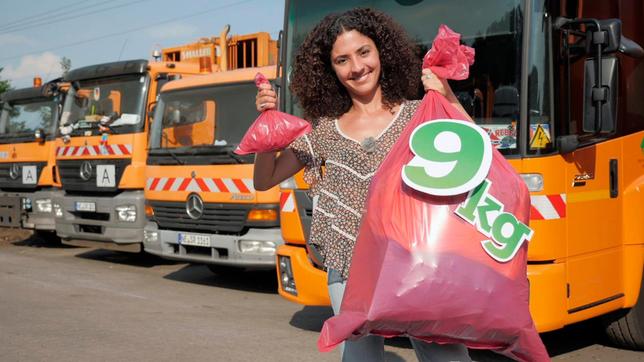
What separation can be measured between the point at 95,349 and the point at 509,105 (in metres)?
3.22

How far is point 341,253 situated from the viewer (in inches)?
112

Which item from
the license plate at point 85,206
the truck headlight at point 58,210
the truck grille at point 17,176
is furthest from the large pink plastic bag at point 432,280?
the truck grille at point 17,176

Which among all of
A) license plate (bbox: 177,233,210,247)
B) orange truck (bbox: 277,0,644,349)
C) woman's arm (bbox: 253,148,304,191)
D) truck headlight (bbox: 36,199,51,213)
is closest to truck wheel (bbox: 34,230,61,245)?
truck headlight (bbox: 36,199,51,213)

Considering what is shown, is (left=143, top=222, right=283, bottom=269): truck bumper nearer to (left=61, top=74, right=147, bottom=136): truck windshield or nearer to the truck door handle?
(left=61, top=74, right=147, bottom=136): truck windshield

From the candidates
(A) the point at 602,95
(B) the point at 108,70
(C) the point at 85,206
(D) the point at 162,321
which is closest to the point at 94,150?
(C) the point at 85,206

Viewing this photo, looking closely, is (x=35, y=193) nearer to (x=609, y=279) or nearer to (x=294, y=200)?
(x=294, y=200)

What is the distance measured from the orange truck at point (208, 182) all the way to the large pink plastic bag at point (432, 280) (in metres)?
5.49

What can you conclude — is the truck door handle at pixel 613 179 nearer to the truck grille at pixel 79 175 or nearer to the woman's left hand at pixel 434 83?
the woman's left hand at pixel 434 83

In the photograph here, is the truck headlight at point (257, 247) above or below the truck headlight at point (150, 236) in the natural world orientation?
above

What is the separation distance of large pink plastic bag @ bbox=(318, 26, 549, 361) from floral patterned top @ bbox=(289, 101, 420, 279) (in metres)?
0.14

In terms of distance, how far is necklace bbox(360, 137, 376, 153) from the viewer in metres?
2.86

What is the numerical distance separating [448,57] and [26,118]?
11611mm

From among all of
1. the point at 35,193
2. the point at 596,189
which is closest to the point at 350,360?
the point at 596,189

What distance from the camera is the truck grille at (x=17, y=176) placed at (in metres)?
12.6
